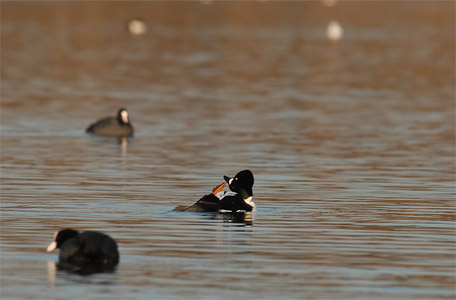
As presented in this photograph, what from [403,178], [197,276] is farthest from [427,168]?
[197,276]

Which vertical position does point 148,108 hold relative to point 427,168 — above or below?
above

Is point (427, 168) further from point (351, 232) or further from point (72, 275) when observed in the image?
point (72, 275)

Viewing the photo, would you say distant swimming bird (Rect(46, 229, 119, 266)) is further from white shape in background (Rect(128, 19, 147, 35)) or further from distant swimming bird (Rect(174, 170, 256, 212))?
white shape in background (Rect(128, 19, 147, 35))

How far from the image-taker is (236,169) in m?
27.2

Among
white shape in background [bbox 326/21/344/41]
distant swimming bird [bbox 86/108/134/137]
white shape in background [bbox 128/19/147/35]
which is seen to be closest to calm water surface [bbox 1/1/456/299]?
distant swimming bird [bbox 86/108/134/137]

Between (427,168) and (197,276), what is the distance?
44.6 ft

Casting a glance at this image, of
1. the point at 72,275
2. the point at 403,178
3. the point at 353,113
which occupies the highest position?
the point at 353,113

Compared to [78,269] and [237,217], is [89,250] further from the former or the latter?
[237,217]

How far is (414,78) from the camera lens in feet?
189

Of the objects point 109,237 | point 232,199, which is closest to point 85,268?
point 109,237

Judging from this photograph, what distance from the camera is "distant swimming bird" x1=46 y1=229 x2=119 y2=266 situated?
51.0 feet

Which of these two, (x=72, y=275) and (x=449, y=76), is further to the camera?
(x=449, y=76)

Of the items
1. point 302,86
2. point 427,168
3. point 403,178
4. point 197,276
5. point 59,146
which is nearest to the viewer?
point 197,276

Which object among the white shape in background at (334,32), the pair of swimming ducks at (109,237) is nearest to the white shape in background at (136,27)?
the white shape in background at (334,32)
